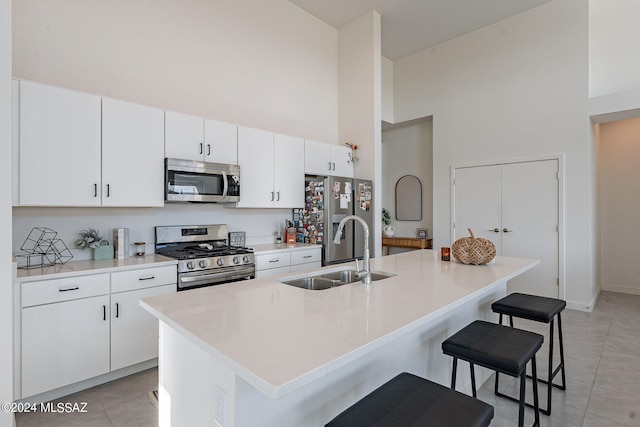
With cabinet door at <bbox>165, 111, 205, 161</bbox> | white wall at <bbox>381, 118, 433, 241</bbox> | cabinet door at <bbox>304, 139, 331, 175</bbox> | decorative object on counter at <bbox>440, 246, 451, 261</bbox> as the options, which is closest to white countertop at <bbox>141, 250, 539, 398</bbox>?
decorative object on counter at <bbox>440, 246, 451, 261</bbox>

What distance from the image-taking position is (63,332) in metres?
2.22

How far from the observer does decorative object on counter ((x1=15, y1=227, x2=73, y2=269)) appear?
2.50 metres

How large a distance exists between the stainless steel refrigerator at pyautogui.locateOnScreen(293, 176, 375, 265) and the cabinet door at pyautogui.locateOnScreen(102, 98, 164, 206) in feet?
5.79

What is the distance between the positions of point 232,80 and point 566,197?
4.43 metres

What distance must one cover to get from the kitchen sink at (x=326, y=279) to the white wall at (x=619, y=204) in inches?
198

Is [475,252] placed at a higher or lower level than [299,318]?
higher

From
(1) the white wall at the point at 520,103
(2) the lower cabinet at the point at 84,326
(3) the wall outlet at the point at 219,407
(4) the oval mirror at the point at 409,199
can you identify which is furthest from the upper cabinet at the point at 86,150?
(4) the oval mirror at the point at 409,199

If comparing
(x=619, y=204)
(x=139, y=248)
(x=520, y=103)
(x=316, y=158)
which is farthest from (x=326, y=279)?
(x=619, y=204)

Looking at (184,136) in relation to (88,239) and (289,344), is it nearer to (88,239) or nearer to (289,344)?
(88,239)

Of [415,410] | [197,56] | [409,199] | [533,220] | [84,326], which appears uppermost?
[197,56]

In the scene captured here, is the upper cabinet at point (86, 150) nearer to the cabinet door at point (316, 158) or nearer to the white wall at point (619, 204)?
the cabinet door at point (316, 158)

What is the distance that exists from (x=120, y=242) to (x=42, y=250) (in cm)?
52

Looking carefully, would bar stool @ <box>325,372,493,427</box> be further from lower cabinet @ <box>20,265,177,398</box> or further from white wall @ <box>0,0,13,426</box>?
lower cabinet @ <box>20,265,177,398</box>

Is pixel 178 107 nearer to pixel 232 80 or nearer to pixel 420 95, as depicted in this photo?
pixel 232 80
